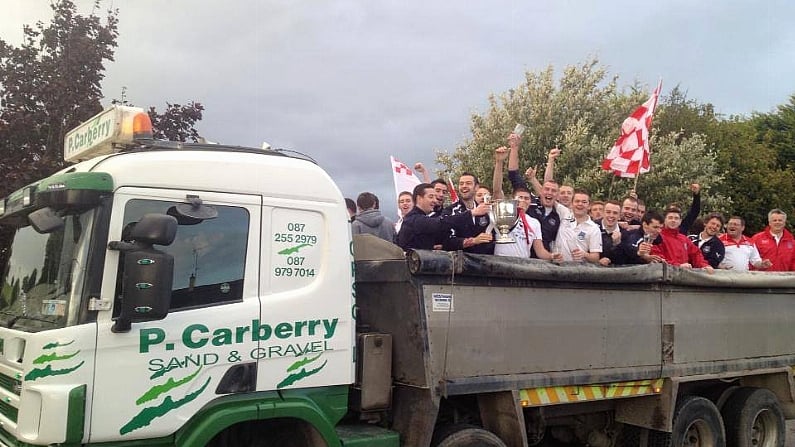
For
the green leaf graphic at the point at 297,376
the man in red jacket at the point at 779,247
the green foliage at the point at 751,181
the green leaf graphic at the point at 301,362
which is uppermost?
the green foliage at the point at 751,181

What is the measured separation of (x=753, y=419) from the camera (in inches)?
262

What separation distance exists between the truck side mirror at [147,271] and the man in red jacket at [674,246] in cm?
514

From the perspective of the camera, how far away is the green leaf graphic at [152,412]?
3420 millimetres

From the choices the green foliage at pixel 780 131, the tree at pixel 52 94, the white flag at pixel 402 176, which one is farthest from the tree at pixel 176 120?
the green foliage at pixel 780 131

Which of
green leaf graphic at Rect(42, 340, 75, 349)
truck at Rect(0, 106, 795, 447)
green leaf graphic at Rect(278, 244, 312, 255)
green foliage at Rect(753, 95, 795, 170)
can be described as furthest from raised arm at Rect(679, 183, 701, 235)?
green foliage at Rect(753, 95, 795, 170)

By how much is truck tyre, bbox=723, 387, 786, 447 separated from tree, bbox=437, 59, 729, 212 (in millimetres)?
10383

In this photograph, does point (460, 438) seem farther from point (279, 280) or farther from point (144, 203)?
point (144, 203)

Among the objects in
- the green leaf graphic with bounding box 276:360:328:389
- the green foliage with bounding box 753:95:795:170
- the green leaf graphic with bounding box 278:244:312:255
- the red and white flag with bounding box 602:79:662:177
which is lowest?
the green leaf graphic with bounding box 276:360:328:389

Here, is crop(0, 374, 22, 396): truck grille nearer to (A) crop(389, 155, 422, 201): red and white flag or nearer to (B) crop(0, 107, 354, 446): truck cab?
(B) crop(0, 107, 354, 446): truck cab

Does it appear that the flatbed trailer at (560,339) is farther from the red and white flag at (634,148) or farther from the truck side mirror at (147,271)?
the red and white flag at (634,148)

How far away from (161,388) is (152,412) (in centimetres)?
13

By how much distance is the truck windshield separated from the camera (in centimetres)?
340

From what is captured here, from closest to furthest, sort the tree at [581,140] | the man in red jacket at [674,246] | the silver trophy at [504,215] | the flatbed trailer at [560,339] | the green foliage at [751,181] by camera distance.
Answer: the flatbed trailer at [560,339], the silver trophy at [504,215], the man in red jacket at [674,246], the tree at [581,140], the green foliage at [751,181]

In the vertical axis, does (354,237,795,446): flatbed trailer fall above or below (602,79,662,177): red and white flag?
below
